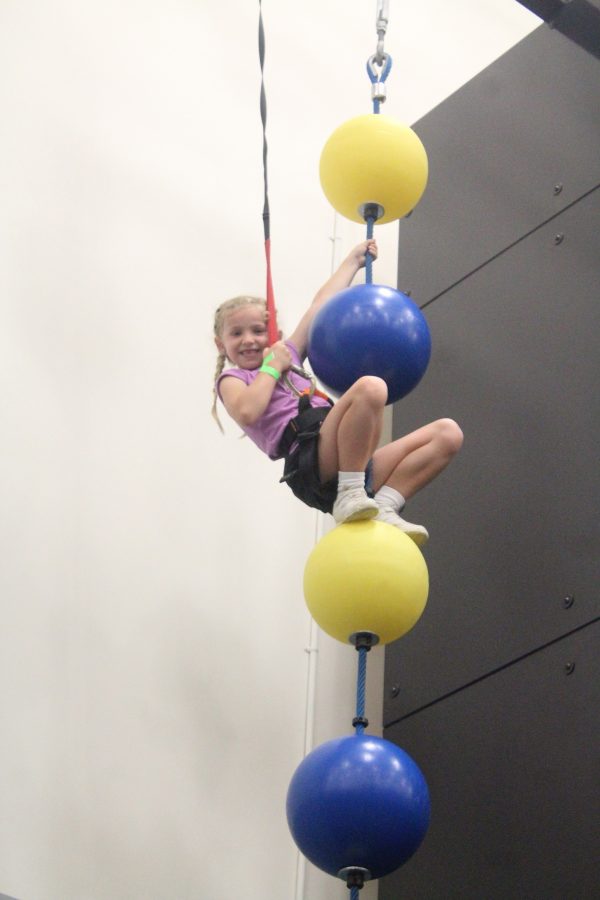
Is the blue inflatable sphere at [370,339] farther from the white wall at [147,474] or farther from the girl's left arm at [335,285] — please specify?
the white wall at [147,474]

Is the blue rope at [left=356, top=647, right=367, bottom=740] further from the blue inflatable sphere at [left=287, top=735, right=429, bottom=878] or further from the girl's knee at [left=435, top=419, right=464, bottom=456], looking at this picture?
the girl's knee at [left=435, top=419, right=464, bottom=456]

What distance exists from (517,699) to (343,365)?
1074mm

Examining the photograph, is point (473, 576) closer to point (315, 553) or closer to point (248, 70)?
point (315, 553)

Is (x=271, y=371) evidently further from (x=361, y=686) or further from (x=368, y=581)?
(x=361, y=686)

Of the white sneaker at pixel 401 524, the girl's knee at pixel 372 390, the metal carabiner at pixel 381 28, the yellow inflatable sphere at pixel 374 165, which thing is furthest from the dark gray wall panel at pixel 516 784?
the metal carabiner at pixel 381 28

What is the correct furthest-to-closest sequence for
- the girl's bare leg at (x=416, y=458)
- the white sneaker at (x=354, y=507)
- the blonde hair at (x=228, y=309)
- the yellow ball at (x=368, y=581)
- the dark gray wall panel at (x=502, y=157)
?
the dark gray wall panel at (x=502, y=157), the blonde hair at (x=228, y=309), the girl's bare leg at (x=416, y=458), the white sneaker at (x=354, y=507), the yellow ball at (x=368, y=581)

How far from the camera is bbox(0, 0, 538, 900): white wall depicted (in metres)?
3.60

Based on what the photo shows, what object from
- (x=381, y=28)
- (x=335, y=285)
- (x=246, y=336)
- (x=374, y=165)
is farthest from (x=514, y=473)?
(x=381, y=28)

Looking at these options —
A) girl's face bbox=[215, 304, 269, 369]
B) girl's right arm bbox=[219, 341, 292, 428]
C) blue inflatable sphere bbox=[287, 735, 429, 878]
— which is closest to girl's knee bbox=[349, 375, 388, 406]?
girl's right arm bbox=[219, 341, 292, 428]

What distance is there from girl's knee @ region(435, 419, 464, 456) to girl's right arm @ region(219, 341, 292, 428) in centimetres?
41

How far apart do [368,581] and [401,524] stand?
0.92 feet

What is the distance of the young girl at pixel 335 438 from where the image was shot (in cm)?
304

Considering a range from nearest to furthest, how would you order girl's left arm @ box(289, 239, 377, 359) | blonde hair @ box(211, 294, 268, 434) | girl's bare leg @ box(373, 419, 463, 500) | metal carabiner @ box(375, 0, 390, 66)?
girl's bare leg @ box(373, 419, 463, 500) → metal carabiner @ box(375, 0, 390, 66) → girl's left arm @ box(289, 239, 377, 359) → blonde hair @ box(211, 294, 268, 434)

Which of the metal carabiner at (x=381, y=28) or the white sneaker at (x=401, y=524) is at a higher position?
the metal carabiner at (x=381, y=28)
